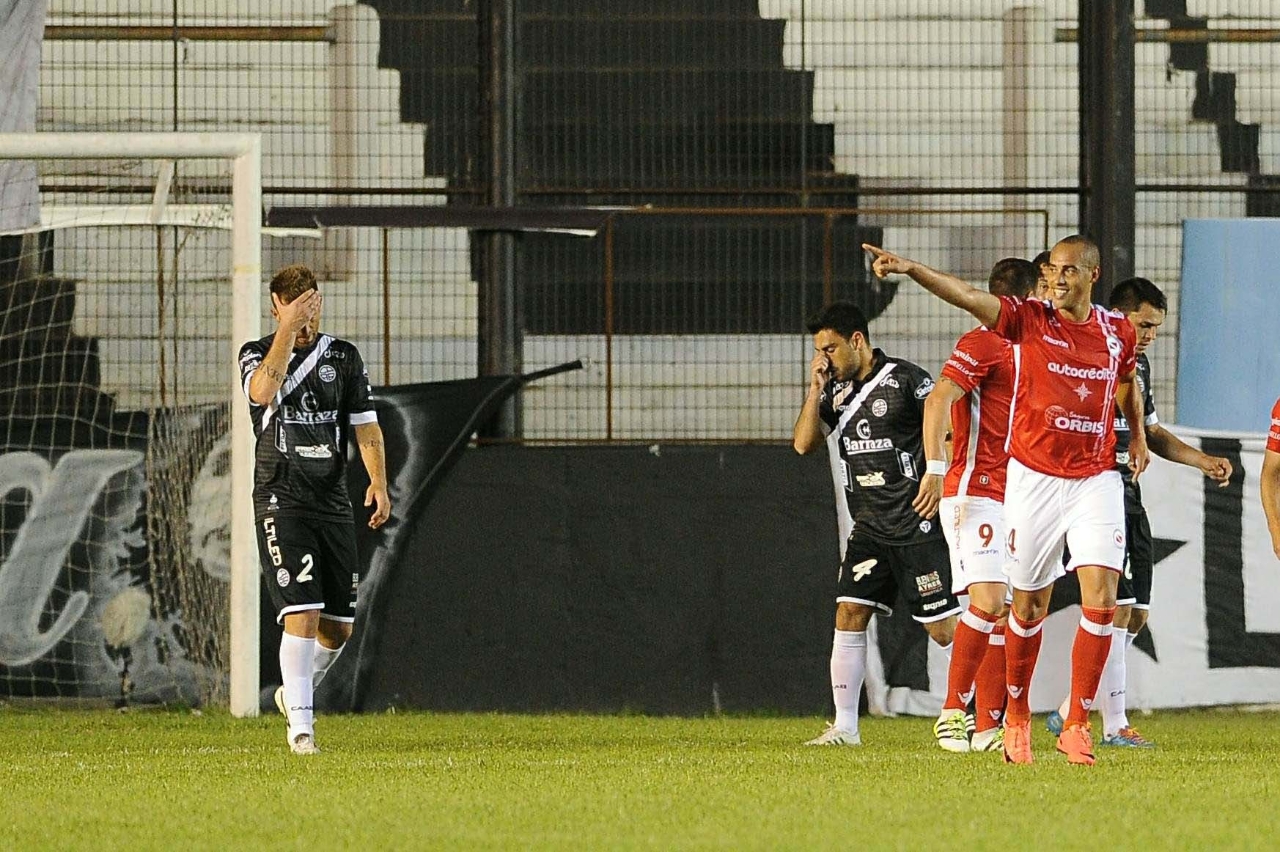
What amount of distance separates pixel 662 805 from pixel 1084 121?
8.11 meters

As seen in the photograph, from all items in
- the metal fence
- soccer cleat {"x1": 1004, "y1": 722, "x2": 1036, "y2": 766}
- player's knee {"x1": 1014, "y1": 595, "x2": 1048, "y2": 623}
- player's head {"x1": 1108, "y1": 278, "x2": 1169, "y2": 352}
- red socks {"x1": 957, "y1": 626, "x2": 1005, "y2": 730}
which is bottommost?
soccer cleat {"x1": 1004, "y1": 722, "x2": 1036, "y2": 766}

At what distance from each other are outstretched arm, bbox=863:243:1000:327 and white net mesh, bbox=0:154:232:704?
576 cm

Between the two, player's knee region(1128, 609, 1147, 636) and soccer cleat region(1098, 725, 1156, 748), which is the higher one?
player's knee region(1128, 609, 1147, 636)

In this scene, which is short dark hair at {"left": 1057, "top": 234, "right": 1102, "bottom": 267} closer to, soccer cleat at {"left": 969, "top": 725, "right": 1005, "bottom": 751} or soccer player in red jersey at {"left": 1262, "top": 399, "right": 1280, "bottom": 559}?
soccer player in red jersey at {"left": 1262, "top": 399, "right": 1280, "bottom": 559}

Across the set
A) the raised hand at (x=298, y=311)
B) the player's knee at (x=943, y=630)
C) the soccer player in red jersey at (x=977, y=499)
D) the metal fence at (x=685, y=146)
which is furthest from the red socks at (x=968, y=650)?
A: the metal fence at (x=685, y=146)

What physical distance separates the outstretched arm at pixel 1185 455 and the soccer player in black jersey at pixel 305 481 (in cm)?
375

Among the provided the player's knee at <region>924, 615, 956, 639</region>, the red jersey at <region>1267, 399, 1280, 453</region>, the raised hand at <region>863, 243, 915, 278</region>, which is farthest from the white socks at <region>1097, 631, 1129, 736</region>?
the raised hand at <region>863, 243, 915, 278</region>

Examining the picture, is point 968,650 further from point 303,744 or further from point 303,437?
point 303,437

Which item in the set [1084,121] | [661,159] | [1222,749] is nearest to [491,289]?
[661,159]

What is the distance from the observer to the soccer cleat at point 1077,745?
302 inches

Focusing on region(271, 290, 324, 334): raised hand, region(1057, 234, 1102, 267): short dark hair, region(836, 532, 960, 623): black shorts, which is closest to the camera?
region(1057, 234, 1102, 267): short dark hair

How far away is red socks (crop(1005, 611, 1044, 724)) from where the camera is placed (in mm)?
7926

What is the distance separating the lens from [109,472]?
39.1 ft

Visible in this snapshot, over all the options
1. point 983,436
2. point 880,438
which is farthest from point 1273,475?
point 880,438
